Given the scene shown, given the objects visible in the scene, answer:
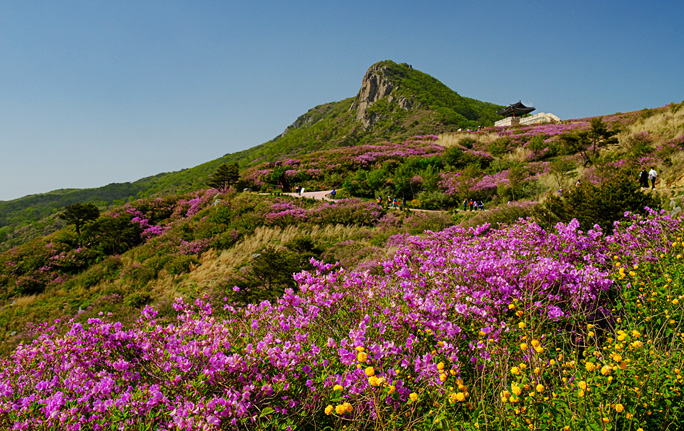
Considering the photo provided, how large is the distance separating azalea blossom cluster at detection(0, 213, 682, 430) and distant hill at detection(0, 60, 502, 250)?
182 feet

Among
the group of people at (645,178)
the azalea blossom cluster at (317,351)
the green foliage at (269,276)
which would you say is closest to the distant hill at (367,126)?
the group of people at (645,178)

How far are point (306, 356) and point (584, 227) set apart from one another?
734 centimetres

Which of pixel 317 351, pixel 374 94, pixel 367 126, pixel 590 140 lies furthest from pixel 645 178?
pixel 374 94

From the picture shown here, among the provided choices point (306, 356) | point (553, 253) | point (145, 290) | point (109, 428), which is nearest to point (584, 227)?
point (553, 253)

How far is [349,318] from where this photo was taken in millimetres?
3117

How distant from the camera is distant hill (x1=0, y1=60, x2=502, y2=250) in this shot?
62.9 metres

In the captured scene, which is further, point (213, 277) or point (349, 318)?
point (213, 277)

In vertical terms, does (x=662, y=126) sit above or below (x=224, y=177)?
below

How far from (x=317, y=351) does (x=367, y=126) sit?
254 feet

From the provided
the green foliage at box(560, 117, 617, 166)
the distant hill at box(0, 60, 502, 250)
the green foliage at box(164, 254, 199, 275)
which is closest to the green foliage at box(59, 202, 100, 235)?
the green foliage at box(164, 254, 199, 275)

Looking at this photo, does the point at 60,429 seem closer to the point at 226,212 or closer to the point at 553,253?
the point at 553,253

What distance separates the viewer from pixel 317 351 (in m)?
2.36

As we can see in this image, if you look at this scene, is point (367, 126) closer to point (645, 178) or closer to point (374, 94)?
point (374, 94)

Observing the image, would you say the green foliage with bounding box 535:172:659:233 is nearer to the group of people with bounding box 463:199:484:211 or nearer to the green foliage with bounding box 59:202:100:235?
the group of people with bounding box 463:199:484:211
